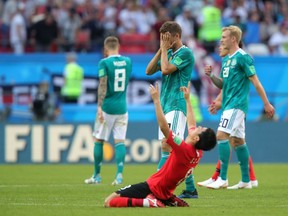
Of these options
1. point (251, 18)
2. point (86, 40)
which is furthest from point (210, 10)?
point (86, 40)

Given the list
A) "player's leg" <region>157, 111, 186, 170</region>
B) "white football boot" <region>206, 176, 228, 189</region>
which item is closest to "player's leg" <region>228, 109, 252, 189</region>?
"white football boot" <region>206, 176, 228, 189</region>

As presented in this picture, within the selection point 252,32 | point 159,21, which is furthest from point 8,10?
point 252,32

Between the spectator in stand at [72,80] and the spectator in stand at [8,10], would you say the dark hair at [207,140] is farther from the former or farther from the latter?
the spectator in stand at [8,10]

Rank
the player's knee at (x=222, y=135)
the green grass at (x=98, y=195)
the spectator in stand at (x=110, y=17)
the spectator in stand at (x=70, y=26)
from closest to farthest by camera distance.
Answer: the green grass at (x=98, y=195) < the player's knee at (x=222, y=135) < the spectator in stand at (x=70, y=26) < the spectator in stand at (x=110, y=17)

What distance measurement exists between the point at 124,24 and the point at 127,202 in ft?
55.0

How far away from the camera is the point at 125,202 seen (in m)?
11.5

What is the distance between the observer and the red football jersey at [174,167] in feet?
37.5

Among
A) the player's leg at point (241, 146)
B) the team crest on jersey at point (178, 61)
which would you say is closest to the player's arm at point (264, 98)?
the player's leg at point (241, 146)

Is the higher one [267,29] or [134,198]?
[267,29]

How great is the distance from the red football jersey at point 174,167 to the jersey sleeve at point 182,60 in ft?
7.00

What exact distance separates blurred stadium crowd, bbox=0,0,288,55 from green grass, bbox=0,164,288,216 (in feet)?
22.8

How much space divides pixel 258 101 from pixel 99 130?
1095 centimetres

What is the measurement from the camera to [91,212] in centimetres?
1105

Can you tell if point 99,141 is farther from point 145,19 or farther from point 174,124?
point 145,19
